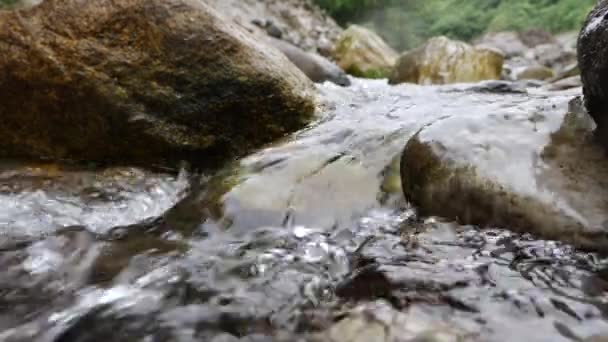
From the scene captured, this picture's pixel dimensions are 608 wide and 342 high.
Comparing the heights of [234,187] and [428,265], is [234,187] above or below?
above

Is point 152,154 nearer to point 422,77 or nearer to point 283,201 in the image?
point 283,201

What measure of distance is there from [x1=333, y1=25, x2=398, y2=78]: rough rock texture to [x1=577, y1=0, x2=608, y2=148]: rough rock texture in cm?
803

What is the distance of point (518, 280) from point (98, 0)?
3.13 metres

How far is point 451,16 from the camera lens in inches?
1300

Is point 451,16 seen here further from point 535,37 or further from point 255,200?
point 255,200

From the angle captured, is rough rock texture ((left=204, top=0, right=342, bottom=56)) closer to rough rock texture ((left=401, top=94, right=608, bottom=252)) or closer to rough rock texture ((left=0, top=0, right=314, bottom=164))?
rough rock texture ((left=0, top=0, right=314, bottom=164))

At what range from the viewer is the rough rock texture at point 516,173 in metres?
1.90

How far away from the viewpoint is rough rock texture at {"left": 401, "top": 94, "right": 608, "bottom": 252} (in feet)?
6.23

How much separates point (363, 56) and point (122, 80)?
825 centimetres

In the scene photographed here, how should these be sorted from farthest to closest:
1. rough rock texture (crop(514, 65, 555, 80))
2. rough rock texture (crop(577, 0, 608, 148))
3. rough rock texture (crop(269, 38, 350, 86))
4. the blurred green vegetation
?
the blurred green vegetation, rough rock texture (crop(514, 65, 555, 80)), rough rock texture (crop(269, 38, 350, 86)), rough rock texture (crop(577, 0, 608, 148))

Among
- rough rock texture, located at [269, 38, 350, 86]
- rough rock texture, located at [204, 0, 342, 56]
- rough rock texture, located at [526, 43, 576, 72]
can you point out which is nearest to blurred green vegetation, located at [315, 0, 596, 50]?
rough rock texture, located at [204, 0, 342, 56]

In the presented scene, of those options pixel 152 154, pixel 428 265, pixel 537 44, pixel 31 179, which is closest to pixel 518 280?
pixel 428 265

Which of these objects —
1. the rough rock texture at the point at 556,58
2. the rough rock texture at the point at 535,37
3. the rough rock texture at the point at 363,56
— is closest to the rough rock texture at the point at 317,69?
the rough rock texture at the point at 363,56

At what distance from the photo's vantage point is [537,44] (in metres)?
23.1
